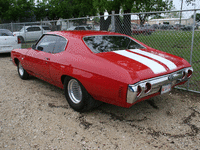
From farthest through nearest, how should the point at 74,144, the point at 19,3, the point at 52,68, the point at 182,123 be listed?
1. the point at 19,3
2. the point at 52,68
3. the point at 182,123
4. the point at 74,144

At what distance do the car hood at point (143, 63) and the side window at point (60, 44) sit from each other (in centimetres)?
91

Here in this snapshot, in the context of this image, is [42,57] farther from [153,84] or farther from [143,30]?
[143,30]

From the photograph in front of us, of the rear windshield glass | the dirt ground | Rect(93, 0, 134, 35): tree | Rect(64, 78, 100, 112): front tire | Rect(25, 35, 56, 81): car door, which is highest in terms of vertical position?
Rect(93, 0, 134, 35): tree

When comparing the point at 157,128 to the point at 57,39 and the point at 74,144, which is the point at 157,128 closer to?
the point at 74,144

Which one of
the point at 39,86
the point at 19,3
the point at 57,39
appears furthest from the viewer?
the point at 19,3

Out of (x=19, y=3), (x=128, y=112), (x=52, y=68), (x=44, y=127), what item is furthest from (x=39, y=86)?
(x=19, y=3)

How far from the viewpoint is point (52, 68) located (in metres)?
3.79

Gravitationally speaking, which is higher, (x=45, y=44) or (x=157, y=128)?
(x=45, y=44)

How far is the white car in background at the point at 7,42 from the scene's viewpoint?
910 centimetres

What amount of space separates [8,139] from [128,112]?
204 centimetres

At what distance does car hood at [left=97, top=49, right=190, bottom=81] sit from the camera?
2715 mm

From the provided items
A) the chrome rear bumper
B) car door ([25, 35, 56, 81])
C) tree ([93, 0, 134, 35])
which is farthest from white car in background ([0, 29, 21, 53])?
the chrome rear bumper

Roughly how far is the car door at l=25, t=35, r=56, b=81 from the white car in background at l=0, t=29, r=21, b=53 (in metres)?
5.19

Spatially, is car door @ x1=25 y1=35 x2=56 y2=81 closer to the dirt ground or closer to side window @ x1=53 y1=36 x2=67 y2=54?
side window @ x1=53 y1=36 x2=67 y2=54
